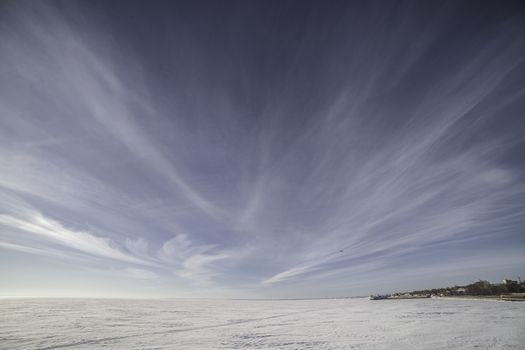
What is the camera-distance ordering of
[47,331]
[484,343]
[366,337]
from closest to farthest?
1. [484,343]
2. [366,337]
3. [47,331]

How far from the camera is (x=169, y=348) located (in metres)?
11.4

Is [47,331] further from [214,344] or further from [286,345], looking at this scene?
[286,345]

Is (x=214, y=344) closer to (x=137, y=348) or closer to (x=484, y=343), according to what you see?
(x=137, y=348)

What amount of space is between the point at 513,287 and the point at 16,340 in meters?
127

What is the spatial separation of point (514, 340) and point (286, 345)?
10463mm

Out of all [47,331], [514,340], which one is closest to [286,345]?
[514,340]

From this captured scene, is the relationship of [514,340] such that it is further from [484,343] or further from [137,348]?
[137,348]

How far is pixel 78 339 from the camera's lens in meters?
13.6

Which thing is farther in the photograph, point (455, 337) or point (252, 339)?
point (252, 339)

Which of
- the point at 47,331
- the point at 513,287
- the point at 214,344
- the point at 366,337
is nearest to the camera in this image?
the point at 214,344

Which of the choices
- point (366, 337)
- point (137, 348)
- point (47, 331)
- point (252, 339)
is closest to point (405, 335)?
point (366, 337)

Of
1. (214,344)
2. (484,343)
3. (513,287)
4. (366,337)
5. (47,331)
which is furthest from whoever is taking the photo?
(513,287)

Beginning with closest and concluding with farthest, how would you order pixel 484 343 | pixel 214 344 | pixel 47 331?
pixel 484 343, pixel 214 344, pixel 47 331

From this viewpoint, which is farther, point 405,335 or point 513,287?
point 513,287
